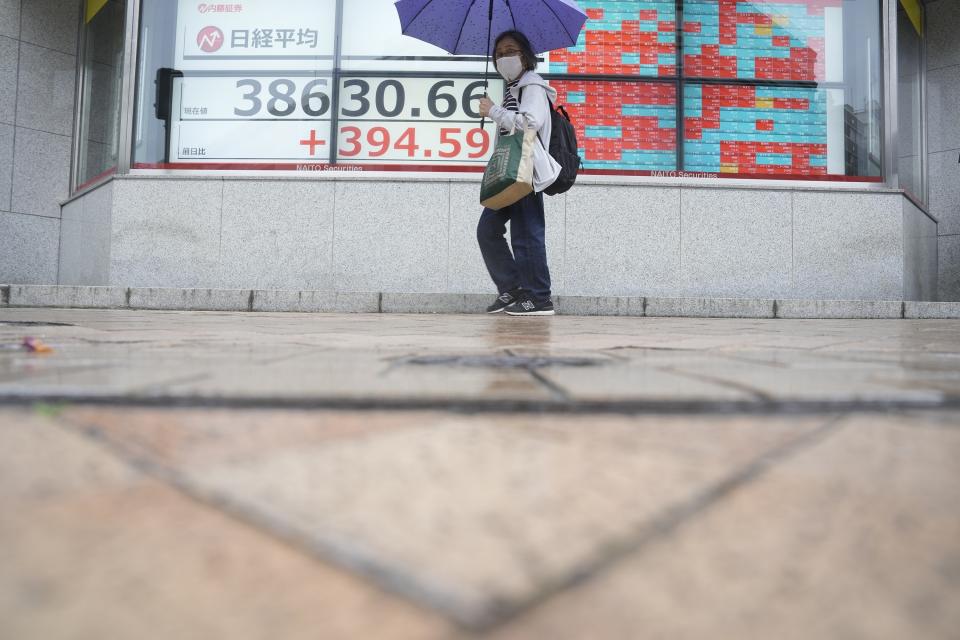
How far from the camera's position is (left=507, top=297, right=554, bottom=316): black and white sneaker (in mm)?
5074

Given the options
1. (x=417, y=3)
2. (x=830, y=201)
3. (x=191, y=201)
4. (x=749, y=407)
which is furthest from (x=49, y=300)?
(x=830, y=201)

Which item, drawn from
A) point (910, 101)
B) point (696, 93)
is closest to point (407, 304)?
point (696, 93)

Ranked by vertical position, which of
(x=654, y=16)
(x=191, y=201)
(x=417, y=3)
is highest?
(x=654, y=16)

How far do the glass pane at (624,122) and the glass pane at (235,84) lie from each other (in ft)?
8.61

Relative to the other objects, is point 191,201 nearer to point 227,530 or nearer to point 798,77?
point 798,77

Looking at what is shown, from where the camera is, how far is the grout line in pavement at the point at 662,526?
1.25ft

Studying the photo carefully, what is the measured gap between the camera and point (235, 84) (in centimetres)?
784

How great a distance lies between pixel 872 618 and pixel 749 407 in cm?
62

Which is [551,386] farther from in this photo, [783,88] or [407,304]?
[783,88]

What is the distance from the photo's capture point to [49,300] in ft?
19.1

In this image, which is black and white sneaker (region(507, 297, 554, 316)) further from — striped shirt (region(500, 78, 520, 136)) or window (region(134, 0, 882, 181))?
window (region(134, 0, 882, 181))

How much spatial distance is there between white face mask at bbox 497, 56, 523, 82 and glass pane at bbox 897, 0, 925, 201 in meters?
6.36

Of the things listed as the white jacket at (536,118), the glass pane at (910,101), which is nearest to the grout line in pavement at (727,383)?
the white jacket at (536,118)

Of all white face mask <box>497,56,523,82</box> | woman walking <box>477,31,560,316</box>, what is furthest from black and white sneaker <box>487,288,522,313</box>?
white face mask <box>497,56,523,82</box>
